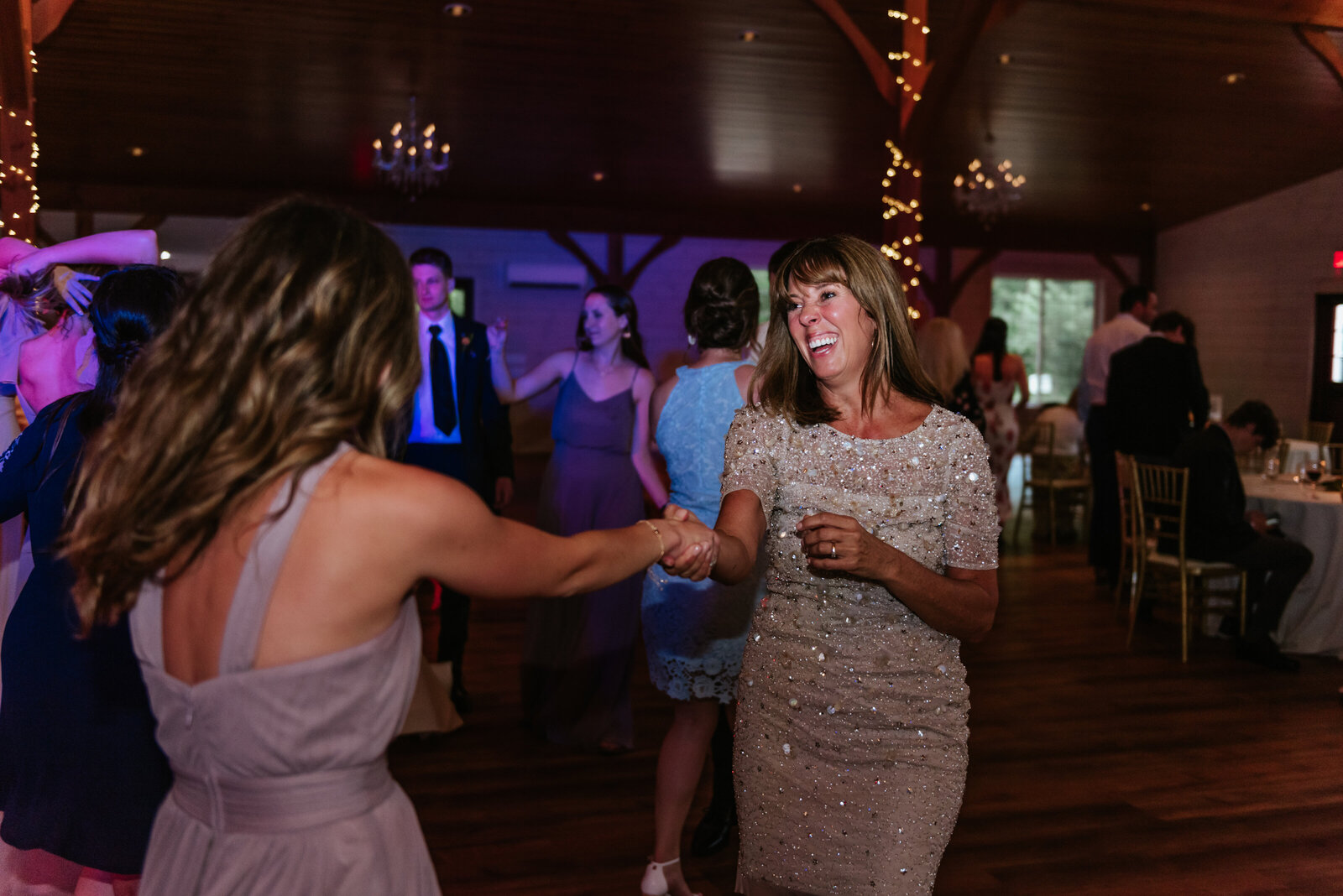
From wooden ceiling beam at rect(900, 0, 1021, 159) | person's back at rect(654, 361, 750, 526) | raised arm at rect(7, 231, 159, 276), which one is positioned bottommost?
person's back at rect(654, 361, 750, 526)

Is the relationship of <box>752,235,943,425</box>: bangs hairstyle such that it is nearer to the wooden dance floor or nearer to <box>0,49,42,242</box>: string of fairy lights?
the wooden dance floor

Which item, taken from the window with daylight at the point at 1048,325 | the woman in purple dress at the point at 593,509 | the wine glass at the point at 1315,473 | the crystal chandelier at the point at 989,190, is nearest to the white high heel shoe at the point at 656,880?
the woman in purple dress at the point at 593,509

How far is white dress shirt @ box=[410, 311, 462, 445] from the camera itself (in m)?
3.79

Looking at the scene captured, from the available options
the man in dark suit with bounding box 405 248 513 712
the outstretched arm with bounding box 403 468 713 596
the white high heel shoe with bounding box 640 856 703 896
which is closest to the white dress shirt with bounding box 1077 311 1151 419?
the man in dark suit with bounding box 405 248 513 712

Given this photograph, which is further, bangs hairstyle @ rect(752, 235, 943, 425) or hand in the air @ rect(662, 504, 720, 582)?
bangs hairstyle @ rect(752, 235, 943, 425)

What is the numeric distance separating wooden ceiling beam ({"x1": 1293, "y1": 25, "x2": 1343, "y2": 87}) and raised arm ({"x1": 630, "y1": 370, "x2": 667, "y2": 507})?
21.6 ft

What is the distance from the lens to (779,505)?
5.89 feet

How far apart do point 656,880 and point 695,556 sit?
136cm

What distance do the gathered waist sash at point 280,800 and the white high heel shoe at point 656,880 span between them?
5.32 feet

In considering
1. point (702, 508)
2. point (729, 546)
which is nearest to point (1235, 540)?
point (702, 508)

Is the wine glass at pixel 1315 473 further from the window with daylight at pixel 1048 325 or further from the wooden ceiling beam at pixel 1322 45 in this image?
the window with daylight at pixel 1048 325

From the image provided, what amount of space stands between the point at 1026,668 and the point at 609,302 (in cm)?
269

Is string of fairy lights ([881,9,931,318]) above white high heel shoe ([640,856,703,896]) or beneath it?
above

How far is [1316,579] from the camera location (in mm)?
5262
